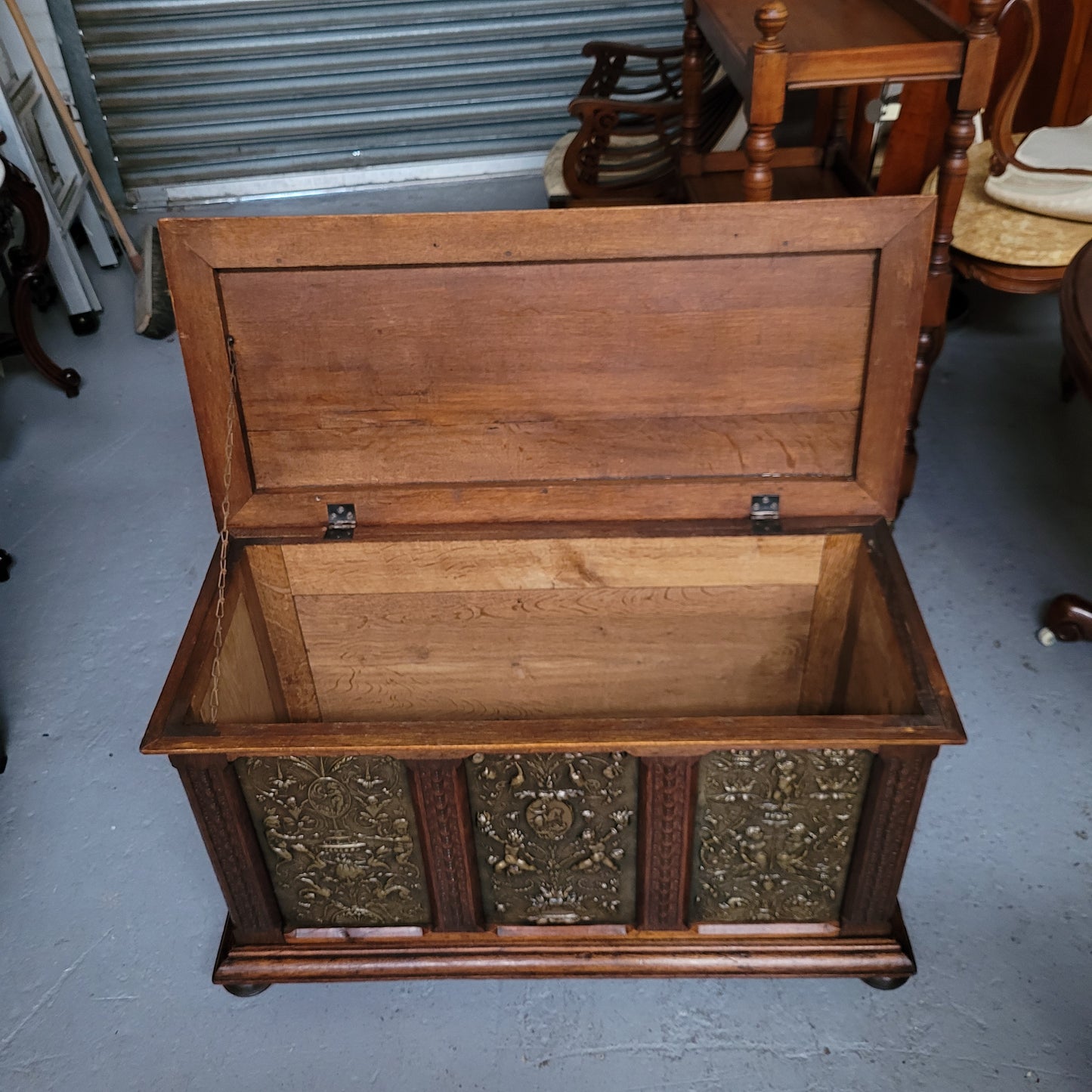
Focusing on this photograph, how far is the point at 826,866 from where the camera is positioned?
1.41 metres

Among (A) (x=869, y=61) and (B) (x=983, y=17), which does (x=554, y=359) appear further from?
(B) (x=983, y=17)

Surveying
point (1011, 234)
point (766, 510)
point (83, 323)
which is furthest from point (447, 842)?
point (83, 323)

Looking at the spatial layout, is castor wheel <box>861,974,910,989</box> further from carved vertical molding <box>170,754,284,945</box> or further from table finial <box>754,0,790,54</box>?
table finial <box>754,0,790,54</box>

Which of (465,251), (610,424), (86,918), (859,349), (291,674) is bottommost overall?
(86,918)

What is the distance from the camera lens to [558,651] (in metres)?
1.85

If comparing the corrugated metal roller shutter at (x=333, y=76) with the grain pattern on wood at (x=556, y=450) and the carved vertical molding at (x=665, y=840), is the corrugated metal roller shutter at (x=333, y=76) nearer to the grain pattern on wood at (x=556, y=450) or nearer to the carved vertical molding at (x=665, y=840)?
the grain pattern on wood at (x=556, y=450)

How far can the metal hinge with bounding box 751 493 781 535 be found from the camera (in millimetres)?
1575

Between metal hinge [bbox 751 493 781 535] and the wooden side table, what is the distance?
761 millimetres

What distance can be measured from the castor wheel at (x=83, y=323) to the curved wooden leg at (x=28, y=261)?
36 cm

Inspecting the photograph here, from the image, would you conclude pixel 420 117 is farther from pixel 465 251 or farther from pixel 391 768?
pixel 391 768

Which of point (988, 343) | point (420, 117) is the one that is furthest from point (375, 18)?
point (988, 343)

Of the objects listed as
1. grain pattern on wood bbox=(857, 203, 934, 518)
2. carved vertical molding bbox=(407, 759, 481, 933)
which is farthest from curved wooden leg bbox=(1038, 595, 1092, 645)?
carved vertical molding bbox=(407, 759, 481, 933)

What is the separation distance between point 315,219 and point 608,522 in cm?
61

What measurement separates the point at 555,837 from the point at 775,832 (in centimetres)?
29
